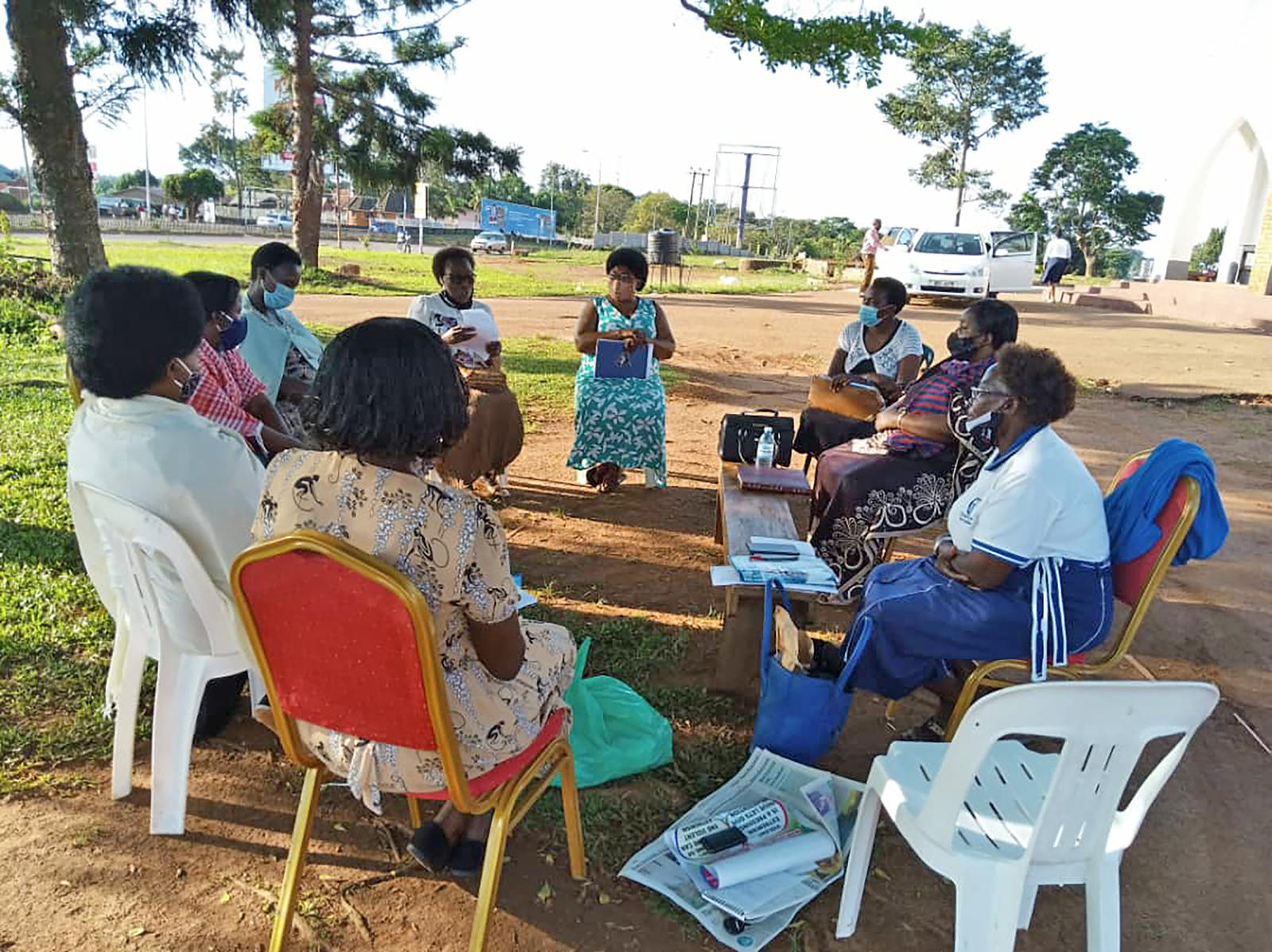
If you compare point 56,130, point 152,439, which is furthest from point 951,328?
point 152,439

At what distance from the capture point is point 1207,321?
721 inches

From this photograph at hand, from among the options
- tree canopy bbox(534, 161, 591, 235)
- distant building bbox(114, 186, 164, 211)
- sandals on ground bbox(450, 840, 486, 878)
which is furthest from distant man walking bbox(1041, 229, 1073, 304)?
distant building bbox(114, 186, 164, 211)

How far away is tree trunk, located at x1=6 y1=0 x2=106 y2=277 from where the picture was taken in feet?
23.9

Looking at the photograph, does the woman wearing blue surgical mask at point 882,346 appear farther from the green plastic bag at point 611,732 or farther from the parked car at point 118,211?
the parked car at point 118,211

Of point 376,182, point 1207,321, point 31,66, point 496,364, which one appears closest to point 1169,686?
point 496,364

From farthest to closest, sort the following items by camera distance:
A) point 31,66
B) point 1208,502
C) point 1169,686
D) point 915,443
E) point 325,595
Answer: point 31,66 < point 915,443 < point 1208,502 < point 1169,686 < point 325,595

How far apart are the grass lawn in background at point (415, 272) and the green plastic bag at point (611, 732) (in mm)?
11964

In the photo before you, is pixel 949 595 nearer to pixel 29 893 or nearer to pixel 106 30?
pixel 29 893

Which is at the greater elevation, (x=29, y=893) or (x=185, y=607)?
(x=185, y=607)

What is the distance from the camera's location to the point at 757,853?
223 cm

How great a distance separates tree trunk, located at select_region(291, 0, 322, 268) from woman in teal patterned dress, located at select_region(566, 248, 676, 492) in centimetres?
1182

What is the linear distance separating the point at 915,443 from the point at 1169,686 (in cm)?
230

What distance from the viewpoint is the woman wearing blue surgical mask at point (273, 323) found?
162 inches

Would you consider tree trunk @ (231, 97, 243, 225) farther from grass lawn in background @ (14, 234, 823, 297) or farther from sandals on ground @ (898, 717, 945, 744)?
sandals on ground @ (898, 717, 945, 744)
